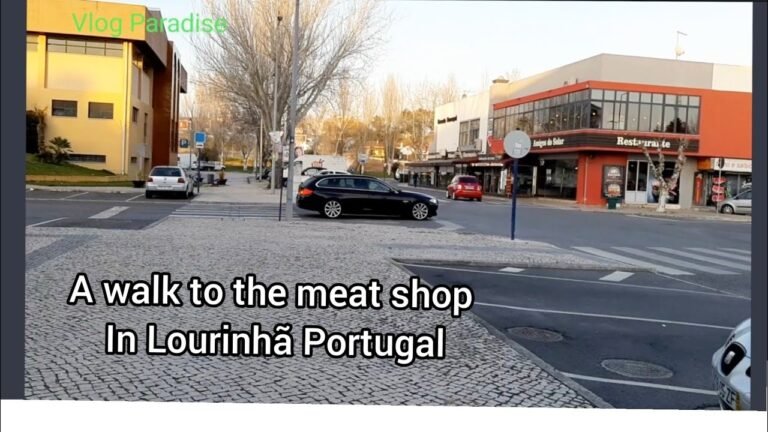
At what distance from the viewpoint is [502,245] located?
47.3ft

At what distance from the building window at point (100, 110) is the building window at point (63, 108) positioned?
2.89ft

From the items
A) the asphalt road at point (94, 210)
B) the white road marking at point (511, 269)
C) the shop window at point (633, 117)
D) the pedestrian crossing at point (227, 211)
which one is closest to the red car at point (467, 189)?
the shop window at point (633, 117)

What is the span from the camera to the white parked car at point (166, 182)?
26578 millimetres

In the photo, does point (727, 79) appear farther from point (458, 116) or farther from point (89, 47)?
point (89, 47)

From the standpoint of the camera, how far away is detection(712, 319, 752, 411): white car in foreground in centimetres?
382

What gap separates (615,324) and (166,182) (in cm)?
2245

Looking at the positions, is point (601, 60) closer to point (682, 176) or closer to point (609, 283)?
point (682, 176)

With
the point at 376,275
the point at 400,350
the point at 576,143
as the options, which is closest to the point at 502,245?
the point at 376,275

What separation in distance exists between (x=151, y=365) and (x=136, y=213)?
15.1 m

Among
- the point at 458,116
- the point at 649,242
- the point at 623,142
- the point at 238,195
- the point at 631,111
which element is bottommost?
the point at 649,242

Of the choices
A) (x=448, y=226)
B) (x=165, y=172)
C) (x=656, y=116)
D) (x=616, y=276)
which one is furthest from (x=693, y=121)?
(x=616, y=276)

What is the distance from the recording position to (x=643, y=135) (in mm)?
39188

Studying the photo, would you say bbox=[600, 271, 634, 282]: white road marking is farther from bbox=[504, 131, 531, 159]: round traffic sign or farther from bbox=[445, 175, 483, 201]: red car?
bbox=[445, 175, 483, 201]: red car

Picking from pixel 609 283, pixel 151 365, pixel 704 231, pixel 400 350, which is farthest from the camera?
pixel 704 231
